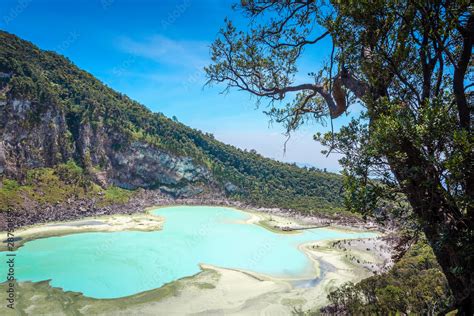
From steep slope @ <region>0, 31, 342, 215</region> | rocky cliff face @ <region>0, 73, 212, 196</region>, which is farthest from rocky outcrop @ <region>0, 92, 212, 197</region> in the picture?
steep slope @ <region>0, 31, 342, 215</region>

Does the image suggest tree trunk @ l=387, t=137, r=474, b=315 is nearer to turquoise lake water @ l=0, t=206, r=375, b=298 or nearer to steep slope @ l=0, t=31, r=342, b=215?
turquoise lake water @ l=0, t=206, r=375, b=298

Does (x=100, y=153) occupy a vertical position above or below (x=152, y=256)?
above

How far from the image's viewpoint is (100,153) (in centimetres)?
5400

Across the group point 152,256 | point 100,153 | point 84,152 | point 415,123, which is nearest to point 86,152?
point 84,152

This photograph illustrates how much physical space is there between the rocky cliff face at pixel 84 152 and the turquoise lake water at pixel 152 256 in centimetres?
2000

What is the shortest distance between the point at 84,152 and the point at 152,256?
35.0 m

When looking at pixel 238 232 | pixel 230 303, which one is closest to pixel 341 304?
pixel 230 303

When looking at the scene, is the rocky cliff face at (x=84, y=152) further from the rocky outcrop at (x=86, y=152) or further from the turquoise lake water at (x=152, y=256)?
the turquoise lake water at (x=152, y=256)

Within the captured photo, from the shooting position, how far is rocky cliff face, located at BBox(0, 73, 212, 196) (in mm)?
40281

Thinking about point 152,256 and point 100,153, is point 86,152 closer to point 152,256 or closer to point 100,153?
point 100,153

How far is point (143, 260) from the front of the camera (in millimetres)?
21812

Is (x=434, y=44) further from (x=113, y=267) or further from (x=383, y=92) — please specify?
(x=113, y=267)

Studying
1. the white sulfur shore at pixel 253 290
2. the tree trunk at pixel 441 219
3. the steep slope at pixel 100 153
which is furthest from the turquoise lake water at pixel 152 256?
the tree trunk at pixel 441 219

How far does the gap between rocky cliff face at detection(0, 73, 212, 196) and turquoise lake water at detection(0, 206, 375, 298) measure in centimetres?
2000
